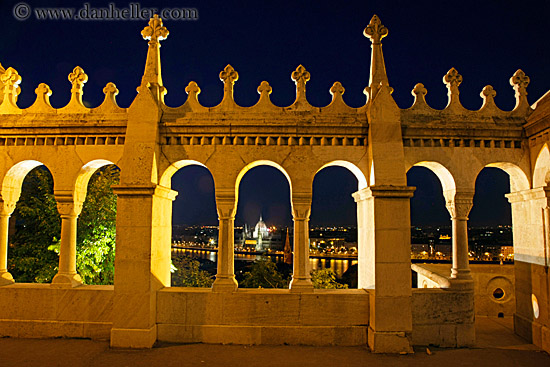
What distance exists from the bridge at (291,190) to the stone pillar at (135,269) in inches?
0.7

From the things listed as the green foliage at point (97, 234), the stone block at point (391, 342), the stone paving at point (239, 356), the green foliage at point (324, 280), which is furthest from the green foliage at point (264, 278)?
the stone block at point (391, 342)

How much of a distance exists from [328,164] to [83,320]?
5136 millimetres

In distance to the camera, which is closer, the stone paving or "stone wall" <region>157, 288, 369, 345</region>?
the stone paving

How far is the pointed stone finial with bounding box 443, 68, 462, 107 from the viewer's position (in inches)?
254

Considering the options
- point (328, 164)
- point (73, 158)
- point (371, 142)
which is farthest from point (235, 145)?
point (73, 158)

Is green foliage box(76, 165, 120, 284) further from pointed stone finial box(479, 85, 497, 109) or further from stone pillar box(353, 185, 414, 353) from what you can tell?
pointed stone finial box(479, 85, 497, 109)

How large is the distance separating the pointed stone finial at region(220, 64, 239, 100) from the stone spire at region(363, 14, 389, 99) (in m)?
2.49

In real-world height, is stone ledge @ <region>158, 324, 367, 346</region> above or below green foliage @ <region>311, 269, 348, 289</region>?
above

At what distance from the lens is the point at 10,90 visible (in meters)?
6.81

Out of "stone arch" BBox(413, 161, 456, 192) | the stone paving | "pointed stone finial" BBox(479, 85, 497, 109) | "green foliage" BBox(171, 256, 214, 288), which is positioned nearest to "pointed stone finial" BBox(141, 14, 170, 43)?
"stone arch" BBox(413, 161, 456, 192)

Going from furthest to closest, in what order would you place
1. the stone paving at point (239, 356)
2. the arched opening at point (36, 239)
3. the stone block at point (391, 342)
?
the arched opening at point (36, 239), the stone block at point (391, 342), the stone paving at point (239, 356)

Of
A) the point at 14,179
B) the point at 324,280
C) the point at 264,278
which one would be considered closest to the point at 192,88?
the point at 14,179

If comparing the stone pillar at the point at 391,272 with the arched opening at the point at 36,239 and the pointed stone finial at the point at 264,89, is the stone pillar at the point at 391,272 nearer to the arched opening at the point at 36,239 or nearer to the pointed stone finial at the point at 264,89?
the pointed stone finial at the point at 264,89

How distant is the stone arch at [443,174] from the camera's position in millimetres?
6320
